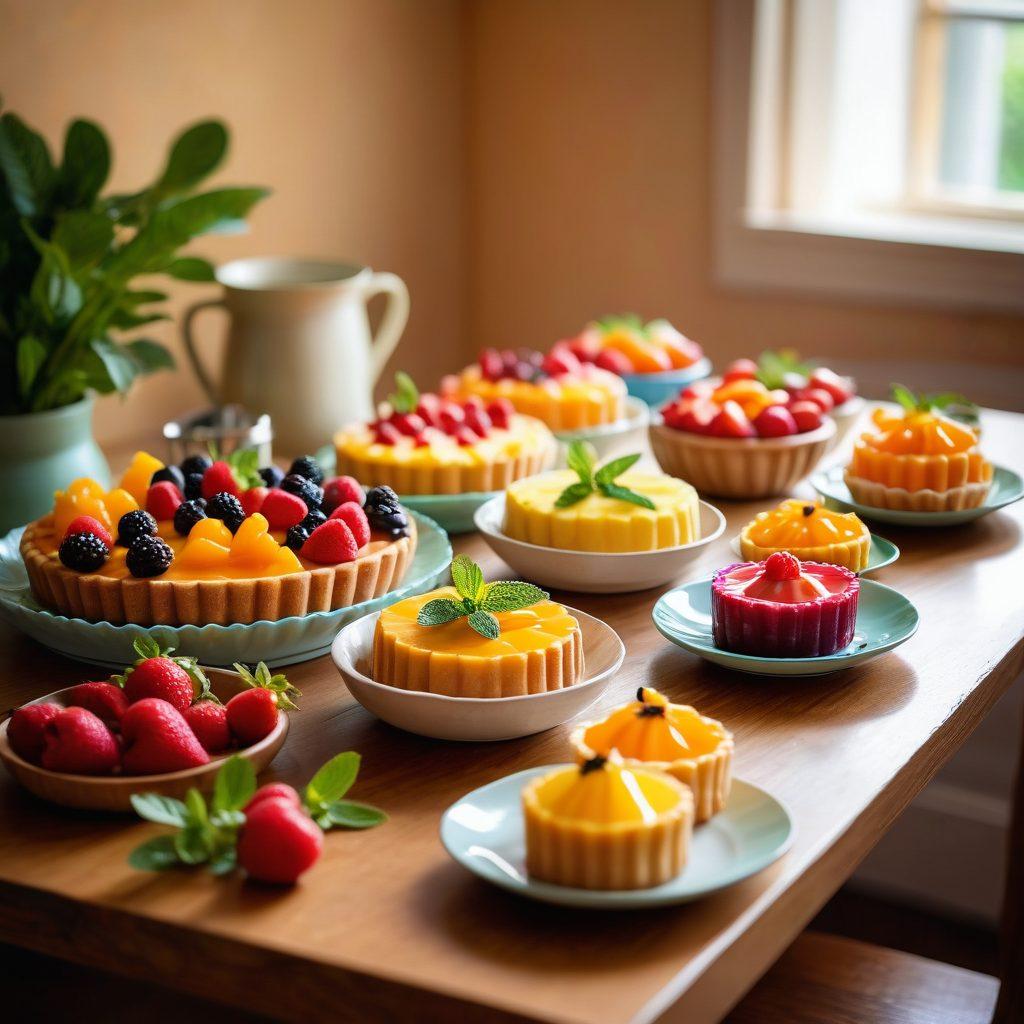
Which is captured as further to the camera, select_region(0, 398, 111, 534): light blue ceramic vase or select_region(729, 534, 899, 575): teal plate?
select_region(0, 398, 111, 534): light blue ceramic vase

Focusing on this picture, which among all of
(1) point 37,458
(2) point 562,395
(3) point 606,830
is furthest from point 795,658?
(1) point 37,458

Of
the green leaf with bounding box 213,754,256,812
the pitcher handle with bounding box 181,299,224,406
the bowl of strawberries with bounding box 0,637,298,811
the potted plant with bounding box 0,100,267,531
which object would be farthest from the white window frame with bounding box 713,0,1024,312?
the green leaf with bounding box 213,754,256,812

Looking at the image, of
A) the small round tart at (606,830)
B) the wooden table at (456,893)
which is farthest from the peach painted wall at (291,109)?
the small round tart at (606,830)

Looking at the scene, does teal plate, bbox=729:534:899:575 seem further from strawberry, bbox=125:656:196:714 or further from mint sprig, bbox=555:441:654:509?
strawberry, bbox=125:656:196:714

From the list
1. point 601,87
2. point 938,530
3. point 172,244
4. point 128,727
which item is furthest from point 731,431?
point 601,87

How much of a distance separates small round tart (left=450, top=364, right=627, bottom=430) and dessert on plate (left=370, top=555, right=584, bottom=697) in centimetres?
78

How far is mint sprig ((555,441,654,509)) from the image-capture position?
5.04 feet

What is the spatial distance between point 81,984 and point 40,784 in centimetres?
65

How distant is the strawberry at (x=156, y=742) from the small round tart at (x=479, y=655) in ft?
0.65

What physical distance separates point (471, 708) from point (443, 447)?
68cm

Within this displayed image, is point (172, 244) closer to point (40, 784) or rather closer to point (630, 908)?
point (40, 784)

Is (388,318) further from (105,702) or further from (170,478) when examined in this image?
(105,702)

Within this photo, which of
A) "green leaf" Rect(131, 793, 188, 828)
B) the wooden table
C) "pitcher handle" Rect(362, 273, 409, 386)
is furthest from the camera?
"pitcher handle" Rect(362, 273, 409, 386)

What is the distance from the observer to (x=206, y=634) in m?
1.29
